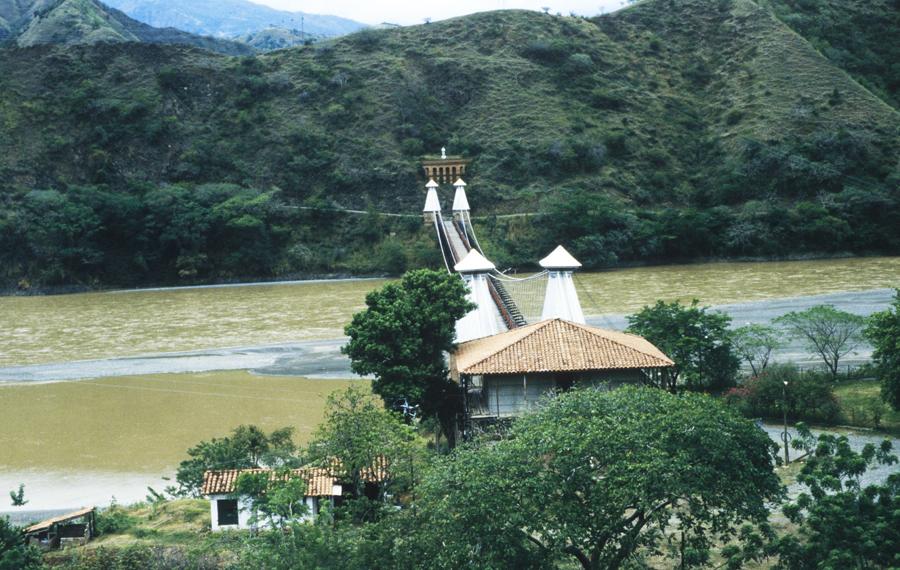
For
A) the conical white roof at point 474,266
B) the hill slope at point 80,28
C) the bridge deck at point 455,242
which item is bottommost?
the conical white roof at point 474,266

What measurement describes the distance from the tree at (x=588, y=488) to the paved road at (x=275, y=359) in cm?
1221

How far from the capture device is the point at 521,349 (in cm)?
1409

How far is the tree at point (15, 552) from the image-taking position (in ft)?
32.6

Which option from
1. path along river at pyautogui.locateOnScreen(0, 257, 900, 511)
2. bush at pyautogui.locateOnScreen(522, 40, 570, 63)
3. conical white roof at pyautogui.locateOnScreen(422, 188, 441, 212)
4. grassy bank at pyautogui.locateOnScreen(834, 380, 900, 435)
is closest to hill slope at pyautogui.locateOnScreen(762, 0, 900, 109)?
bush at pyautogui.locateOnScreen(522, 40, 570, 63)

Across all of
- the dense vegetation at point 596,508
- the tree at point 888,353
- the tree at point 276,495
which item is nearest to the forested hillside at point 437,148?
the tree at point 888,353

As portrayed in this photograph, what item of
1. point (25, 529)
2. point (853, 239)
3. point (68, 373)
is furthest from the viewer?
point (853, 239)

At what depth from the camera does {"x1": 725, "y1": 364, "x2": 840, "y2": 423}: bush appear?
15.6 m

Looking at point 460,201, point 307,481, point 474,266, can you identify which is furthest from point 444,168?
point 307,481

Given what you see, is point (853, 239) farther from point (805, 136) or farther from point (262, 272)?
point (262, 272)

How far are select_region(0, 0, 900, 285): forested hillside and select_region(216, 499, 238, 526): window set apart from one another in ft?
89.8

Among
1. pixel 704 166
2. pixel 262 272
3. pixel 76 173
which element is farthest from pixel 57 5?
pixel 704 166

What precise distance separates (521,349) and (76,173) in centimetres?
3586

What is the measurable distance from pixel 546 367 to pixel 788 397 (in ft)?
15.6

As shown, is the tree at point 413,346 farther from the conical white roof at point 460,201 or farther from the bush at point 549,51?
the bush at point 549,51
